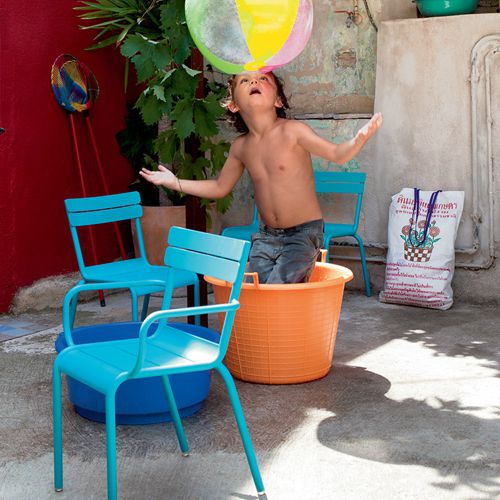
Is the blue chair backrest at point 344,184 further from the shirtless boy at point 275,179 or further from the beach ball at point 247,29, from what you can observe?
the beach ball at point 247,29

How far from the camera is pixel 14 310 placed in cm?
567

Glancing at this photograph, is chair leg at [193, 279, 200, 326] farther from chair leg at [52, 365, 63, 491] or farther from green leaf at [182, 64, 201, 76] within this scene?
chair leg at [52, 365, 63, 491]

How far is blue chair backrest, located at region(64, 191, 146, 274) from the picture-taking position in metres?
4.58

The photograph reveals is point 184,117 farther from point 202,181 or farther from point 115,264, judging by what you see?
point 115,264

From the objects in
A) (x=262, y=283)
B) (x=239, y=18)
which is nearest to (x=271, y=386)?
(x=262, y=283)

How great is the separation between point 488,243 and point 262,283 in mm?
2163

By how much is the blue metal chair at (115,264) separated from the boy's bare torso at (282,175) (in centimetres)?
54

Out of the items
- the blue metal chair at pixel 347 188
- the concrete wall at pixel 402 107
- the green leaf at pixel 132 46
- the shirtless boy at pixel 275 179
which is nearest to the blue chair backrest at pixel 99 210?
the shirtless boy at pixel 275 179

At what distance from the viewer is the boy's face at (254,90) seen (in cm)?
415

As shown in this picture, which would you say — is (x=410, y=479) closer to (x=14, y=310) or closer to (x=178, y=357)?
(x=178, y=357)

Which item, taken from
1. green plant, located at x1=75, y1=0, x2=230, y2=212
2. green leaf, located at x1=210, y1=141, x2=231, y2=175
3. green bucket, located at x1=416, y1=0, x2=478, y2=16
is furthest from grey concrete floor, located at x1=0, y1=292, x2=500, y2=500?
green bucket, located at x1=416, y1=0, x2=478, y2=16

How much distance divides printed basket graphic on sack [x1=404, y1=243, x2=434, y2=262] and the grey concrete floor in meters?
1.07

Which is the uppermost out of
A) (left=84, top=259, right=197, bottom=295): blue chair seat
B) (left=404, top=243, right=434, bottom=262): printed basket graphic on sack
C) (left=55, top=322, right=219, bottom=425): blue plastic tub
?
(left=84, top=259, right=197, bottom=295): blue chair seat

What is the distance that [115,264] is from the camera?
4.75m
